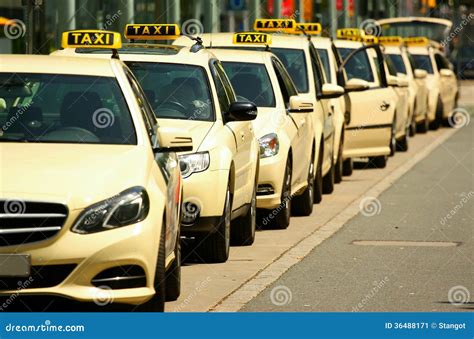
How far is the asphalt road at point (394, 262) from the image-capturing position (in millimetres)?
10930

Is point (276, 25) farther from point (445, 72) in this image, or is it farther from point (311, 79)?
point (445, 72)

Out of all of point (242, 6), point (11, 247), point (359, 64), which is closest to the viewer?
point (11, 247)

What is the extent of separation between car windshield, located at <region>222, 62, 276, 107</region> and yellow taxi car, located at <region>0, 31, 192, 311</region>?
18.7ft

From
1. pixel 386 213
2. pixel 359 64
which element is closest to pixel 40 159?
pixel 386 213

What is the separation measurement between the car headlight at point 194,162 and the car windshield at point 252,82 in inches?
137

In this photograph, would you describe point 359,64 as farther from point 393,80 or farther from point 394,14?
point 394,14

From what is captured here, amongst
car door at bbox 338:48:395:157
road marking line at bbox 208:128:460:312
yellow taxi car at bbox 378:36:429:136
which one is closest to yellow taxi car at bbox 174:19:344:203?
road marking line at bbox 208:128:460:312

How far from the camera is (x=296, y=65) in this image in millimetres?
18703

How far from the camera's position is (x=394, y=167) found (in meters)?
25.2

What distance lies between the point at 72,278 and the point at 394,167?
16.5m

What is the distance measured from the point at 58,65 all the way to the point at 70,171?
1.46m

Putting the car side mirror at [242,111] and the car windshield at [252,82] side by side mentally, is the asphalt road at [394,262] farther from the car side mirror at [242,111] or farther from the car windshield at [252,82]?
the car windshield at [252,82]

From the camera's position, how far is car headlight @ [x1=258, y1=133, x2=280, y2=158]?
605 inches

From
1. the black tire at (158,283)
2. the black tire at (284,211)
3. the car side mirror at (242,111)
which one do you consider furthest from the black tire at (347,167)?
the black tire at (158,283)
